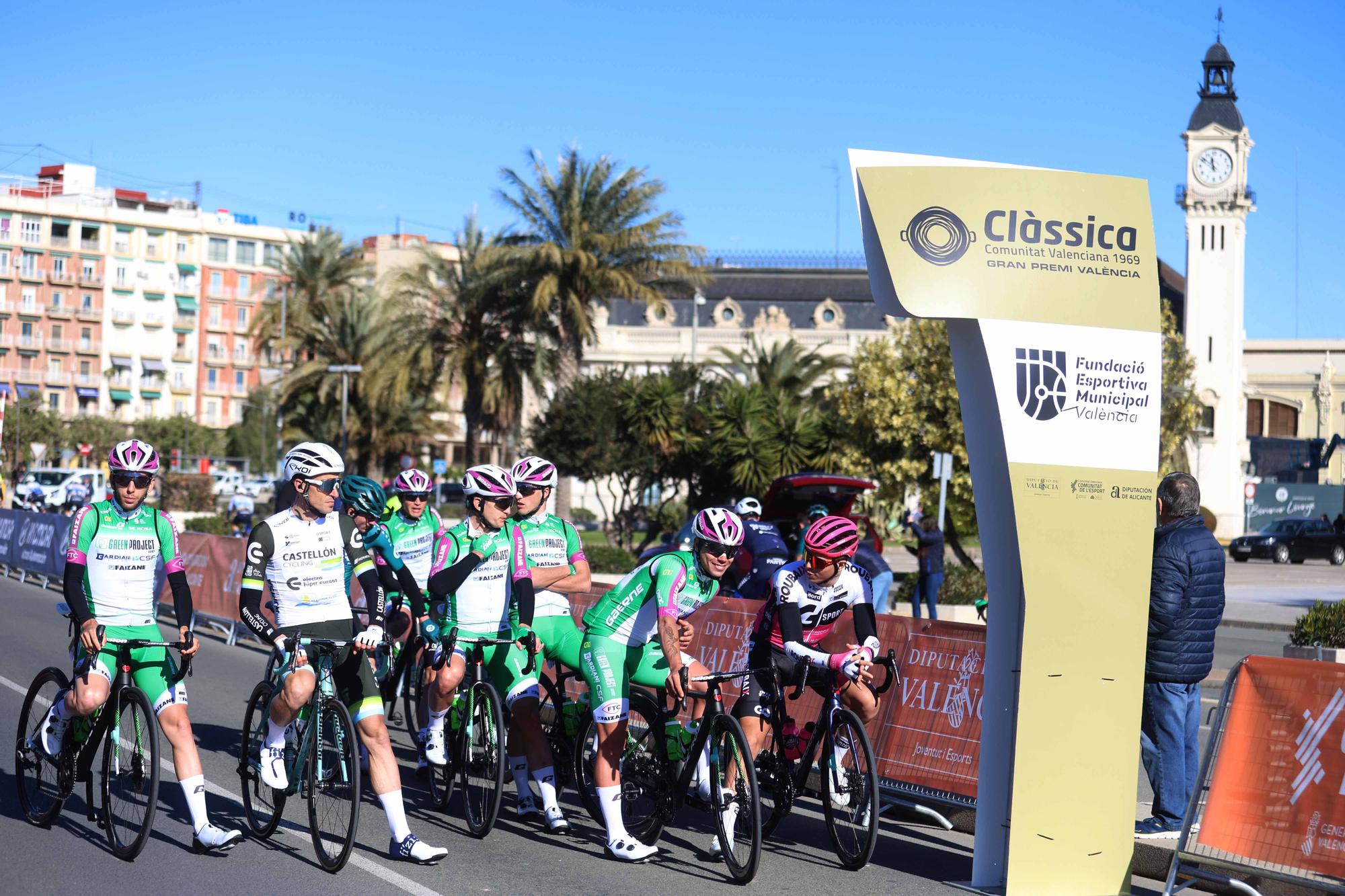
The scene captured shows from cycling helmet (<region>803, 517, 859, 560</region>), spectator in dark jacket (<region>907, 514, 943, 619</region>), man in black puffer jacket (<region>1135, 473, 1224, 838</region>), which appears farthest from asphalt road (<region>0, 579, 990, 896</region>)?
spectator in dark jacket (<region>907, 514, 943, 619</region>)

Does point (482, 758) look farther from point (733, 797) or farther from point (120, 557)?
point (120, 557)

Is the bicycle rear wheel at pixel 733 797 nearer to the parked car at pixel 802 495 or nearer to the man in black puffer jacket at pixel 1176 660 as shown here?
the man in black puffer jacket at pixel 1176 660

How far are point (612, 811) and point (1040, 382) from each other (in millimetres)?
2973

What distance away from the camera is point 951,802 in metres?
8.11

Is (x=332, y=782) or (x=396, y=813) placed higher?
(x=332, y=782)

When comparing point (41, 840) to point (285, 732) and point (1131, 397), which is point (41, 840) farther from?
point (1131, 397)

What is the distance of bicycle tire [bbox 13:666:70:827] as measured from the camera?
7520 mm

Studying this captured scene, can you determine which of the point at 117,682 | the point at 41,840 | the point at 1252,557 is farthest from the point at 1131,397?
the point at 1252,557

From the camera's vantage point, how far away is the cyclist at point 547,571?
8.29 metres

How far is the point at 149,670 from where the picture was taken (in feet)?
23.3

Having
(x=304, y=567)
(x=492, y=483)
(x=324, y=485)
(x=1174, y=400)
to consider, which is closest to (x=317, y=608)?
(x=304, y=567)

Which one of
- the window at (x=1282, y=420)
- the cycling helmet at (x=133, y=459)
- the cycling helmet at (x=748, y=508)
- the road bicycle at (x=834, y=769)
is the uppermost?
the window at (x=1282, y=420)

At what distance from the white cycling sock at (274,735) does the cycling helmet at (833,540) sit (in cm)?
273

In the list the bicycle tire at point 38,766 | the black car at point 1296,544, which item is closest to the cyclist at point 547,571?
the bicycle tire at point 38,766
